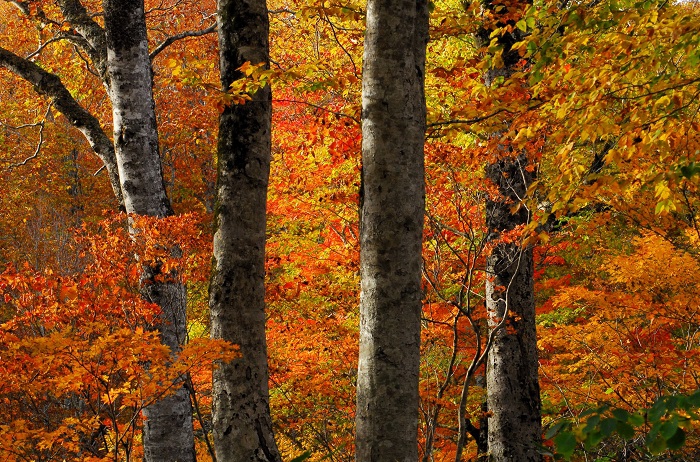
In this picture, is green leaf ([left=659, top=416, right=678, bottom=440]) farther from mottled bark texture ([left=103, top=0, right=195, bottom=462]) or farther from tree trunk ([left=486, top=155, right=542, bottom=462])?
mottled bark texture ([left=103, top=0, right=195, bottom=462])

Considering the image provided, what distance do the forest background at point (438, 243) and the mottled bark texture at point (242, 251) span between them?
20 cm

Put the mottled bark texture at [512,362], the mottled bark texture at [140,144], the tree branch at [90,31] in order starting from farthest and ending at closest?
the tree branch at [90,31]
the mottled bark texture at [512,362]
the mottled bark texture at [140,144]

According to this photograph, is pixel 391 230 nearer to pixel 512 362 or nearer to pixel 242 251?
pixel 242 251

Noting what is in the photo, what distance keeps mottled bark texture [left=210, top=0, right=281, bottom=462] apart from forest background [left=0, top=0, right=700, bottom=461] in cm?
20

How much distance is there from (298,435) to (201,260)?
5.71 metres

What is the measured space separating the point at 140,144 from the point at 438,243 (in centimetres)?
340

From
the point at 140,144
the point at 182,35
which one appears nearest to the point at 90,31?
the point at 182,35

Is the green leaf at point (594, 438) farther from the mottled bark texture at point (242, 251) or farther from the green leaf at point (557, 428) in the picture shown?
the mottled bark texture at point (242, 251)

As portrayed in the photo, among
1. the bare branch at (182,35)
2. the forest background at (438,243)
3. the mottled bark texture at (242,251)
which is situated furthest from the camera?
the bare branch at (182,35)

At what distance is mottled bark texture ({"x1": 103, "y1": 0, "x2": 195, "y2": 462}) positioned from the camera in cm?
644

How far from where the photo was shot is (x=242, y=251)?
416 cm

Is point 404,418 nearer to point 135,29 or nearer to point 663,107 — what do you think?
point 663,107

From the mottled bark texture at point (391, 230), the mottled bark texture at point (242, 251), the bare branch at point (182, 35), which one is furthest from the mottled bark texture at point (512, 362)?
the mottled bark texture at point (391, 230)

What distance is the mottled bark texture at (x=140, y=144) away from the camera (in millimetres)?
6438
